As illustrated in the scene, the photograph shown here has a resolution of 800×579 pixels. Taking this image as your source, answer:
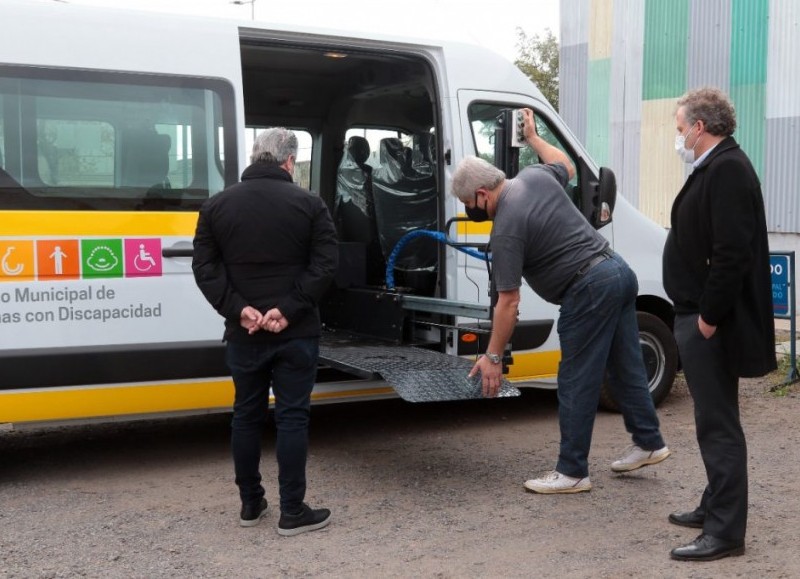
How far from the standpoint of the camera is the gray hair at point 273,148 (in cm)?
402

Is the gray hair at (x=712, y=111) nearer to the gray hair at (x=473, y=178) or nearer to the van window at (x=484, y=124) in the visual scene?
the gray hair at (x=473, y=178)

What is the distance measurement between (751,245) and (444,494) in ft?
6.41

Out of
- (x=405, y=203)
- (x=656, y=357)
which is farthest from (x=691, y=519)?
(x=405, y=203)

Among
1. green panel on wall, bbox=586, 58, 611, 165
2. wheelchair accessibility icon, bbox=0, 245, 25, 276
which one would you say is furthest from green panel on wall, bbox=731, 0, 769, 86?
wheelchair accessibility icon, bbox=0, 245, 25, 276

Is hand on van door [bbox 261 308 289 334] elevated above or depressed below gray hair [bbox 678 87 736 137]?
below

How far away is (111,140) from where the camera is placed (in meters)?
4.86

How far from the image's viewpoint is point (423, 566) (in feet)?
12.2

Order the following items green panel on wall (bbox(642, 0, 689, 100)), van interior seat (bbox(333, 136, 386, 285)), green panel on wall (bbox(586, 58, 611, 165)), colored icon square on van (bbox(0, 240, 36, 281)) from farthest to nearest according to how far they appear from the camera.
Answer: green panel on wall (bbox(586, 58, 611, 165)) < green panel on wall (bbox(642, 0, 689, 100)) < van interior seat (bbox(333, 136, 386, 285)) < colored icon square on van (bbox(0, 240, 36, 281))

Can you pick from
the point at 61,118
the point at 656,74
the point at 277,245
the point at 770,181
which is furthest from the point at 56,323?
the point at 656,74

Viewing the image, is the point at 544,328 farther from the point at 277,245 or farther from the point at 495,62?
the point at 277,245

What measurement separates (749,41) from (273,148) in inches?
407

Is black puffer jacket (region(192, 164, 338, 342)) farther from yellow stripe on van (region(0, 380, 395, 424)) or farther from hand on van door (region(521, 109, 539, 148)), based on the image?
hand on van door (region(521, 109, 539, 148))

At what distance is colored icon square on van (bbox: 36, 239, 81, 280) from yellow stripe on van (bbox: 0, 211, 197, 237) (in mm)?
49

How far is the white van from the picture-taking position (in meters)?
4.64
